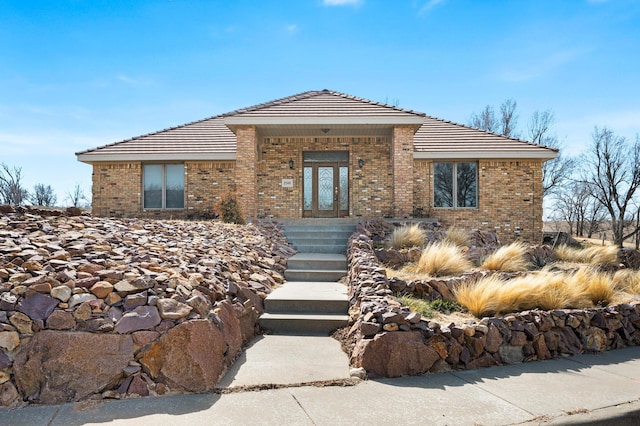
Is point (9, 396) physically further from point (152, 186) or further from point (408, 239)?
point (152, 186)

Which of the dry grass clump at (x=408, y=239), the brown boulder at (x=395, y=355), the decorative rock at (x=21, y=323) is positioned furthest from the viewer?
the dry grass clump at (x=408, y=239)

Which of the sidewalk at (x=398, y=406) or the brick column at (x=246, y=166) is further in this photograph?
the brick column at (x=246, y=166)

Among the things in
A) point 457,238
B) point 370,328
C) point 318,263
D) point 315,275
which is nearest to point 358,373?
point 370,328

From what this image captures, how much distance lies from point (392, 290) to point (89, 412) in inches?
170

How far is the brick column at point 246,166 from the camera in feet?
44.0

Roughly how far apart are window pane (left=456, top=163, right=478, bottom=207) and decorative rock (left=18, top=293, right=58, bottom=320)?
45.1 ft

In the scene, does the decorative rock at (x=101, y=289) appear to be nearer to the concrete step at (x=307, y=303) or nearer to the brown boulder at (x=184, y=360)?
the brown boulder at (x=184, y=360)

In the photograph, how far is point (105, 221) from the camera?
750 cm

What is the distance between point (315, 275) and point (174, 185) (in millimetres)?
9828

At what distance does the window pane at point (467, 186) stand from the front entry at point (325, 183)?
4130mm

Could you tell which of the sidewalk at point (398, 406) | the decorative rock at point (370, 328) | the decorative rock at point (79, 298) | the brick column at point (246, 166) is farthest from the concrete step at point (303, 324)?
the brick column at point (246, 166)

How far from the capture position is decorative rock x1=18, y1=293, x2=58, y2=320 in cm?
405

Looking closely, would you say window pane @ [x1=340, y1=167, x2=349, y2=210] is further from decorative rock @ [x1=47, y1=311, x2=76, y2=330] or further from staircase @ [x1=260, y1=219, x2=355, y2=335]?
decorative rock @ [x1=47, y1=311, x2=76, y2=330]

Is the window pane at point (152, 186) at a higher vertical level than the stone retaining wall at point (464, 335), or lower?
higher
